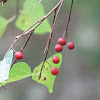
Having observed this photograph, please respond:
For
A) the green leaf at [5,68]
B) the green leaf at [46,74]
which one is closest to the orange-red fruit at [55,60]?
the green leaf at [46,74]

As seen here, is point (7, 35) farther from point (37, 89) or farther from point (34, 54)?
point (37, 89)

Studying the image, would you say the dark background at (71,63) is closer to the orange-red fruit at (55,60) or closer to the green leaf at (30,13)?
the green leaf at (30,13)

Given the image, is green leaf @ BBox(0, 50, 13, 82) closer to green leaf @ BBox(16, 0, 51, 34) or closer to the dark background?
green leaf @ BBox(16, 0, 51, 34)

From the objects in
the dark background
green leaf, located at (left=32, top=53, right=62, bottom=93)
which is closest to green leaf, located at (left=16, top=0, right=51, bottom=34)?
green leaf, located at (left=32, top=53, right=62, bottom=93)

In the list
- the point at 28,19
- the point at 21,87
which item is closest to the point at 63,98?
the point at 21,87

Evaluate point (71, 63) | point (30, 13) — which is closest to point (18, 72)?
point (30, 13)

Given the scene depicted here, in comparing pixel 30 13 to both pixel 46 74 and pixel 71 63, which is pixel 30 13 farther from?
pixel 71 63

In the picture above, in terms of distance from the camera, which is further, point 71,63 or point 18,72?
point 71,63

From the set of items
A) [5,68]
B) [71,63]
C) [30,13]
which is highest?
[71,63]
